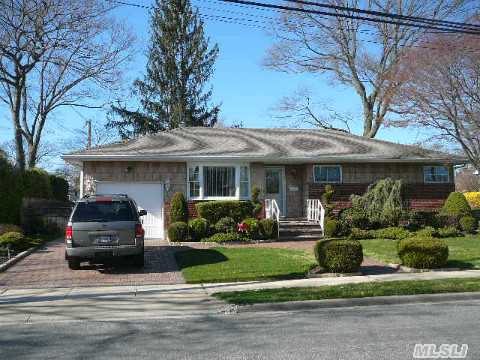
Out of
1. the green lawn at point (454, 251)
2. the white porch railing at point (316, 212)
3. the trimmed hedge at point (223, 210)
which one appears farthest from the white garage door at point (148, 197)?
the green lawn at point (454, 251)

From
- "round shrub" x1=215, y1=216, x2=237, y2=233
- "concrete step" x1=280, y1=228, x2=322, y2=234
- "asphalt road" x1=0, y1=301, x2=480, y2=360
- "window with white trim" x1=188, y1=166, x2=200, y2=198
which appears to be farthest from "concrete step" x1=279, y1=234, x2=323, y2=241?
"asphalt road" x1=0, y1=301, x2=480, y2=360

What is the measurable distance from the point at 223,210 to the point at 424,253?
840 centimetres

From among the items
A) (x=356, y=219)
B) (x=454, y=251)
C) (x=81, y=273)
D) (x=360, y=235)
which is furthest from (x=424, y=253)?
(x=81, y=273)

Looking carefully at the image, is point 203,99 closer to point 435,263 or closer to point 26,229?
point 26,229

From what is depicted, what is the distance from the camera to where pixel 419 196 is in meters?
21.8

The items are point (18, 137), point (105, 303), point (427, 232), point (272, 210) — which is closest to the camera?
point (105, 303)

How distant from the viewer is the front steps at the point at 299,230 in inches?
751

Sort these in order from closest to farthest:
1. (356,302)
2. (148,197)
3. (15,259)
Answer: (356,302)
(15,259)
(148,197)

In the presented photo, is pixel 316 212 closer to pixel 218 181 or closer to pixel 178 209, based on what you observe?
pixel 218 181

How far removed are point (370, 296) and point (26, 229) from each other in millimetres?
14278

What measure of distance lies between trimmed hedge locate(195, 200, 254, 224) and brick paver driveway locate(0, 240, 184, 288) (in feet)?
13.4

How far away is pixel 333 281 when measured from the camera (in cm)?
1133

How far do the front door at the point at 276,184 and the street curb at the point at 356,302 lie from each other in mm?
12511

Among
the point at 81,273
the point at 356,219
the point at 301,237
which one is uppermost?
the point at 356,219
